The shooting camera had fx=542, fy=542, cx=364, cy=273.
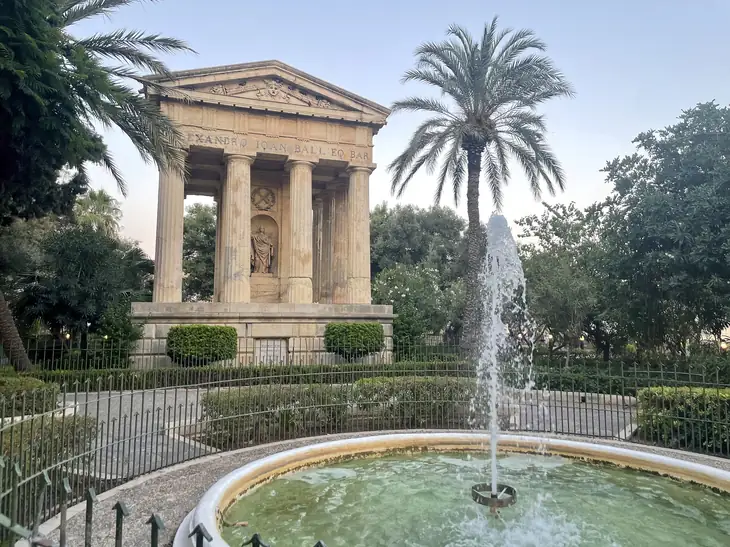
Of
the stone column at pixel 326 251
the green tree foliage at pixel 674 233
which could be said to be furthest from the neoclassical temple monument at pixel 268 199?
the green tree foliage at pixel 674 233

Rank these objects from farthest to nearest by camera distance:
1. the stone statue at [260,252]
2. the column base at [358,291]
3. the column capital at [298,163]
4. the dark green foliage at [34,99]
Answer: the stone statue at [260,252] < the column base at [358,291] < the column capital at [298,163] < the dark green foliage at [34,99]

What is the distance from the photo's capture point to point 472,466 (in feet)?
26.2

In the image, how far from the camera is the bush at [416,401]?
413 inches

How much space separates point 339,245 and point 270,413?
16.5m

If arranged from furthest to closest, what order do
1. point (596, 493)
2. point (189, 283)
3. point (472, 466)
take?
point (189, 283), point (472, 466), point (596, 493)

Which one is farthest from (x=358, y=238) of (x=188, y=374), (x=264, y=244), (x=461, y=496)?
(x=461, y=496)

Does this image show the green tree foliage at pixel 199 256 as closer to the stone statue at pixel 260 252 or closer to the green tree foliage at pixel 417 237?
the green tree foliage at pixel 417 237

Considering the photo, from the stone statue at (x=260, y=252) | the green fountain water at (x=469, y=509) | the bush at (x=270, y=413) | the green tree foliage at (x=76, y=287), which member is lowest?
the green fountain water at (x=469, y=509)

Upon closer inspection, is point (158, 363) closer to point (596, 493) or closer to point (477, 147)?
point (477, 147)

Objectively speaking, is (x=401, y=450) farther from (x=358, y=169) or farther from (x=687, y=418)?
(x=358, y=169)

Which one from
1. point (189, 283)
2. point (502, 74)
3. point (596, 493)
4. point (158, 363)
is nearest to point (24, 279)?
point (158, 363)

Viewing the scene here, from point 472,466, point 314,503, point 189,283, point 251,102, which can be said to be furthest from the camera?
point 189,283

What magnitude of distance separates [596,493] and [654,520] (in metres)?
0.96

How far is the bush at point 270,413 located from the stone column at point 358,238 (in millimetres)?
12714
